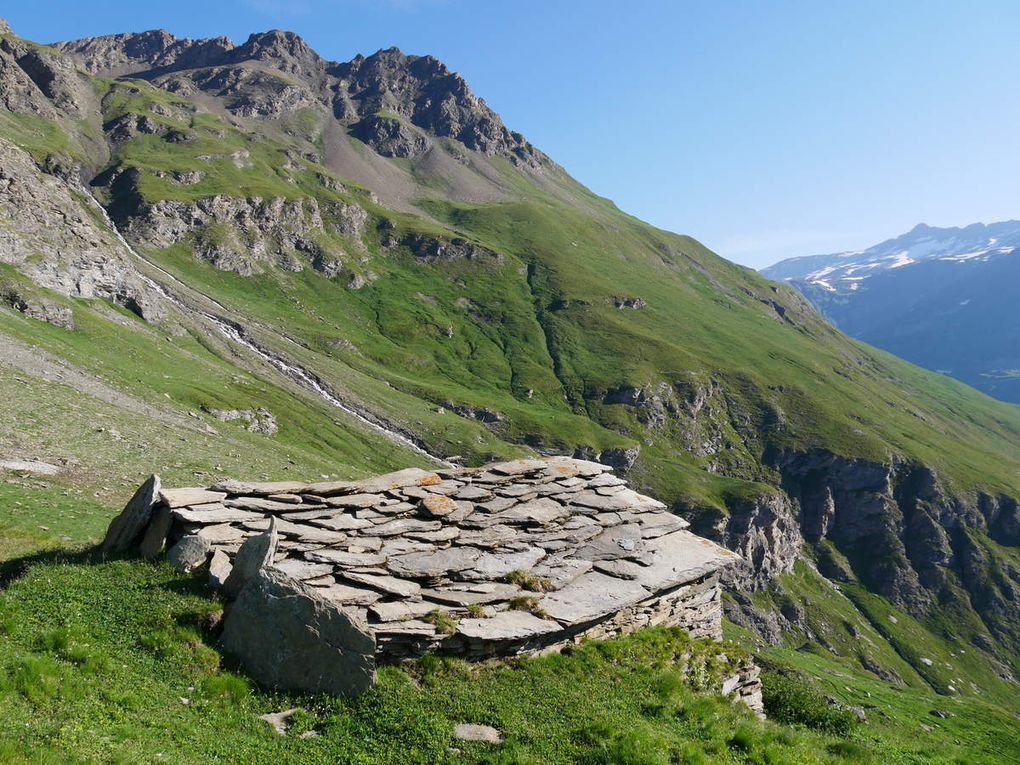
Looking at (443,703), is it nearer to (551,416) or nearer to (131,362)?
(131,362)

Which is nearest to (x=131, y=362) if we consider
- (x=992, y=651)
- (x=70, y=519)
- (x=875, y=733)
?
(x=70, y=519)

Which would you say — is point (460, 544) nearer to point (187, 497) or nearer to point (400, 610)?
point (400, 610)

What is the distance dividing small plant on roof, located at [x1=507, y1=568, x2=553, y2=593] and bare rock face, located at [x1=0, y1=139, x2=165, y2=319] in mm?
107278

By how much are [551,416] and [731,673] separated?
16666 centimetres

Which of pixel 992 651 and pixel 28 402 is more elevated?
pixel 28 402

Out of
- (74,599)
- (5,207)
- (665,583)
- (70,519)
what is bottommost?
(70,519)

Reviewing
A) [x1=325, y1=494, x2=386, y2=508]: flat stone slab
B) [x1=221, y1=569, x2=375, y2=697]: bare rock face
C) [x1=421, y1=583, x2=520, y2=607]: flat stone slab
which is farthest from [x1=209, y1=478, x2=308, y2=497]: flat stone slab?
[x1=421, y1=583, x2=520, y2=607]: flat stone slab

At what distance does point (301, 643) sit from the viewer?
1614cm

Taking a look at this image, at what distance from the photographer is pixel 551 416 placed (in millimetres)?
190125

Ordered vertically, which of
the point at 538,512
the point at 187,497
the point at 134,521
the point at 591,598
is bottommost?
the point at 134,521

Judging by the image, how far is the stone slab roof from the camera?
19125mm

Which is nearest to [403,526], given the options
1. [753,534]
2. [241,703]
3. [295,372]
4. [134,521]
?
[241,703]

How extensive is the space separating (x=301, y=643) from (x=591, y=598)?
10853mm

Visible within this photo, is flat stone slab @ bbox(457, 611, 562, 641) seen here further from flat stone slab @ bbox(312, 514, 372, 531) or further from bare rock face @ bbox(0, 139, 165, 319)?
bare rock face @ bbox(0, 139, 165, 319)
